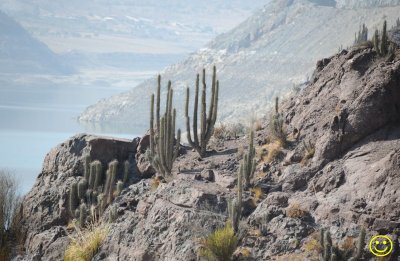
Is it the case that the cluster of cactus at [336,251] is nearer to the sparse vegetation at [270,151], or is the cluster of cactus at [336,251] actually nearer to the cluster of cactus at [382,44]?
the sparse vegetation at [270,151]

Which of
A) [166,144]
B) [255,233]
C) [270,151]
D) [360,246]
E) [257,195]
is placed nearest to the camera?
[360,246]

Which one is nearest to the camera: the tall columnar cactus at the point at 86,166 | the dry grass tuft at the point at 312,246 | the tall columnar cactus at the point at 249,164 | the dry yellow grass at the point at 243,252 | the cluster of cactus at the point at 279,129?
the dry grass tuft at the point at 312,246

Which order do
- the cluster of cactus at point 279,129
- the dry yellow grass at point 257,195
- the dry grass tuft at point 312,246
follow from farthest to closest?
the cluster of cactus at point 279,129, the dry yellow grass at point 257,195, the dry grass tuft at point 312,246

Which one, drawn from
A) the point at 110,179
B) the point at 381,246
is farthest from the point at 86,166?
the point at 381,246

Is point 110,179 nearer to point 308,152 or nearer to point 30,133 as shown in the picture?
point 308,152

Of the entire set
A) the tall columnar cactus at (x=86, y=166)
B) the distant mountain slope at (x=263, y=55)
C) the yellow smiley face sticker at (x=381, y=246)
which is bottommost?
the yellow smiley face sticker at (x=381, y=246)

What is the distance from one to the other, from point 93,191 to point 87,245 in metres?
2.61

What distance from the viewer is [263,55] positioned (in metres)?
124

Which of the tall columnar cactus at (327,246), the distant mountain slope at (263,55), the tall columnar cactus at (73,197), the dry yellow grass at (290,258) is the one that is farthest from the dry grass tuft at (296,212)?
the distant mountain slope at (263,55)

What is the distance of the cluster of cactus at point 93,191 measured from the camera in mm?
24000

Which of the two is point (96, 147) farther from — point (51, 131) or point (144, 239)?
point (51, 131)

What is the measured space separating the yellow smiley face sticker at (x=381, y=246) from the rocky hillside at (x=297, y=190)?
0.14m

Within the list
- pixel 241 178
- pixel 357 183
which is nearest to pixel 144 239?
pixel 241 178

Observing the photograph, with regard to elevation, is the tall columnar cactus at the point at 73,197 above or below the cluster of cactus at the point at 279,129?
below
